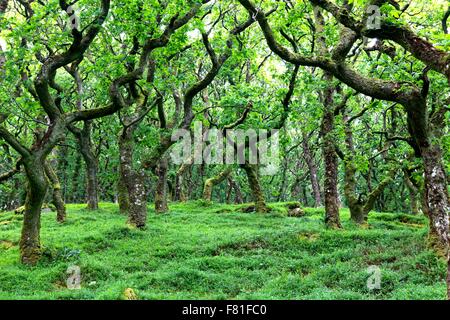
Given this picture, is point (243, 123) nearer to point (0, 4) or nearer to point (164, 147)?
point (164, 147)

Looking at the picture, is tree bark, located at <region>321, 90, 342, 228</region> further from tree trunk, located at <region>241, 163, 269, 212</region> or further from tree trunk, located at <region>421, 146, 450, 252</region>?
tree trunk, located at <region>241, 163, 269, 212</region>

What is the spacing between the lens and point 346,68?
40.6ft

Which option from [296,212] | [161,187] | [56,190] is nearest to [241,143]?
[161,187]

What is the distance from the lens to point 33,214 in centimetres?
1400

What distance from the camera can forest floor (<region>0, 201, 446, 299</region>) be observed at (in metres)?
11.1

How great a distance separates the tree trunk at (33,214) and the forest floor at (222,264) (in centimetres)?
36

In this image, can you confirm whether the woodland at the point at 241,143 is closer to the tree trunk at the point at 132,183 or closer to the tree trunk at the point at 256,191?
the tree trunk at the point at 132,183

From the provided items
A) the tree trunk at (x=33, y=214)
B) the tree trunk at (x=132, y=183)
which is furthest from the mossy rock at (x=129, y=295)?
the tree trunk at (x=132, y=183)

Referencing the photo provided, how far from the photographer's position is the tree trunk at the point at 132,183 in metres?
19.0

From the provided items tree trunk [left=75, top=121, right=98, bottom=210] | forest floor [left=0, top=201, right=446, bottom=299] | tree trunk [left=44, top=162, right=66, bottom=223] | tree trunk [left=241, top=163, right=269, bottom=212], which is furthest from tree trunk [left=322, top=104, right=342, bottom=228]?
tree trunk [left=75, top=121, right=98, bottom=210]

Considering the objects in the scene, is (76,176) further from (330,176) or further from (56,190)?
(330,176)
